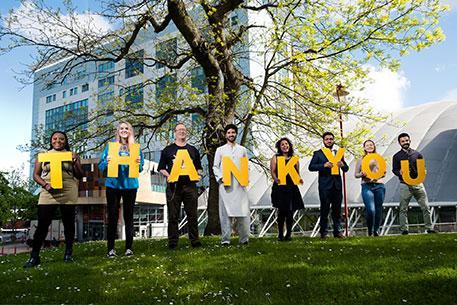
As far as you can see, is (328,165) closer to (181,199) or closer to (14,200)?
(181,199)

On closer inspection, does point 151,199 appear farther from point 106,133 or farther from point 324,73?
point 324,73

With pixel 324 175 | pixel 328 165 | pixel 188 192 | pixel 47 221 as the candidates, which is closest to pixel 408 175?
pixel 324 175

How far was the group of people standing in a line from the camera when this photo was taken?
6.85m

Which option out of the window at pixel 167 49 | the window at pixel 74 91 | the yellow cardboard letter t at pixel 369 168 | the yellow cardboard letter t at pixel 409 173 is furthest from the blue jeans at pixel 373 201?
the window at pixel 74 91

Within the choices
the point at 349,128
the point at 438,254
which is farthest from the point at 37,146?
the point at 349,128

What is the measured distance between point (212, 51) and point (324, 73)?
3761 mm

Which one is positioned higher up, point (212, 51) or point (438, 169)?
point (212, 51)

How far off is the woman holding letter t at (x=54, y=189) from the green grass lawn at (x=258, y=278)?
793 millimetres

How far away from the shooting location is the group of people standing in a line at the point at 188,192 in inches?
270

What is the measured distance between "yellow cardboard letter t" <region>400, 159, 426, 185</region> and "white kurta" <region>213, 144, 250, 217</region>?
400 cm

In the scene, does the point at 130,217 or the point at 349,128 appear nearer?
the point at 130,217

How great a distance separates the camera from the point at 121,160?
7.06 meters

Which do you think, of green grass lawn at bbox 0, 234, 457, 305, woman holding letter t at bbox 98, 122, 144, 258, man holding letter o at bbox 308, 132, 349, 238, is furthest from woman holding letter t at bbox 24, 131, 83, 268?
man holding letter o at bbox 308, 132, 349, 238

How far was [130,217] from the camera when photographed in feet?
23.6
